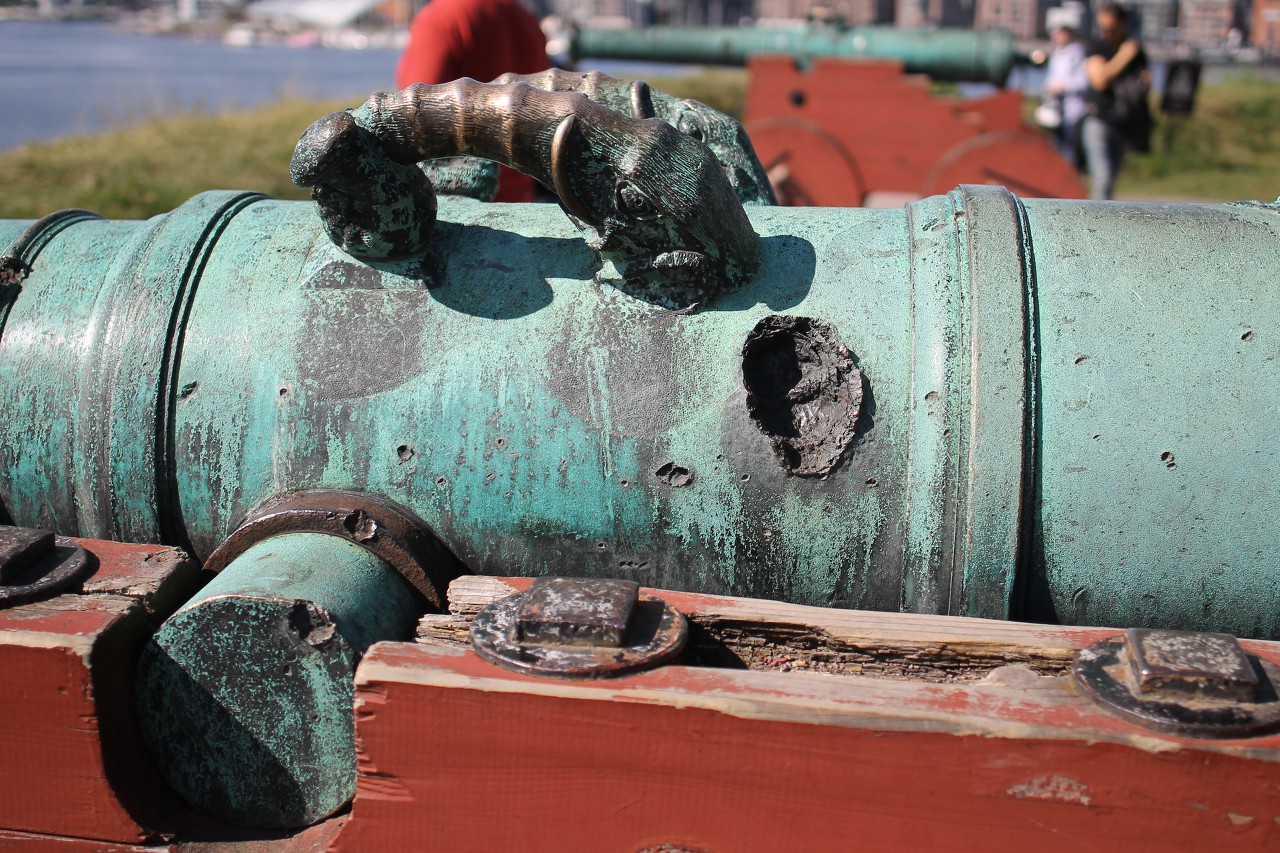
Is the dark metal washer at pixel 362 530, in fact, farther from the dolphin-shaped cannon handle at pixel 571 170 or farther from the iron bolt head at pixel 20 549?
the dolphin-shaped cannon handle at pixel 571 170

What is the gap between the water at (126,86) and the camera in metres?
10.5

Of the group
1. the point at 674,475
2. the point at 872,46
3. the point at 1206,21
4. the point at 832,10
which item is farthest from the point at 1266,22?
the point at 674,475

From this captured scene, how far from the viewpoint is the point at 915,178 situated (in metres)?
7.12

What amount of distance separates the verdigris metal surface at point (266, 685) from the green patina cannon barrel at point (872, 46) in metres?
7.27

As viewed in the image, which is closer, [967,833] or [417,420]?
[967,833]

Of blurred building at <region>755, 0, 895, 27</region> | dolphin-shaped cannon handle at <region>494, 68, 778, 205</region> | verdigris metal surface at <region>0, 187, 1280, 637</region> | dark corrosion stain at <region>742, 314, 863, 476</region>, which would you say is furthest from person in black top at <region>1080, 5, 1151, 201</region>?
dark corrosion stain at <region>742, 314, 863, 476</region>

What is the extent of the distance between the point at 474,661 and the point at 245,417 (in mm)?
598

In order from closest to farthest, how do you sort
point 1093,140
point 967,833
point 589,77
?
point 967,833 < point 589,77 < point 1093,140

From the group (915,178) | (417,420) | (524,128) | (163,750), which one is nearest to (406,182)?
(524,128)

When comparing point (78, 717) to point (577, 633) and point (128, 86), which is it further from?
point (128, 86)

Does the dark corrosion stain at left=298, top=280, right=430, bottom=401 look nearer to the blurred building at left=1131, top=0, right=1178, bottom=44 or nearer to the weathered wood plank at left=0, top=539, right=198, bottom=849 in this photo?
the weathered wood plank at left=0, top=539, right=198, bottom=849

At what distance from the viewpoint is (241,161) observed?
28.5 feet

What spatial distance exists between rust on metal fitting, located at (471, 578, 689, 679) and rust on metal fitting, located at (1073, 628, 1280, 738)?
0.49 m

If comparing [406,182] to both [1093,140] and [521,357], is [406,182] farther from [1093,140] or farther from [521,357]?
[1093,140]
